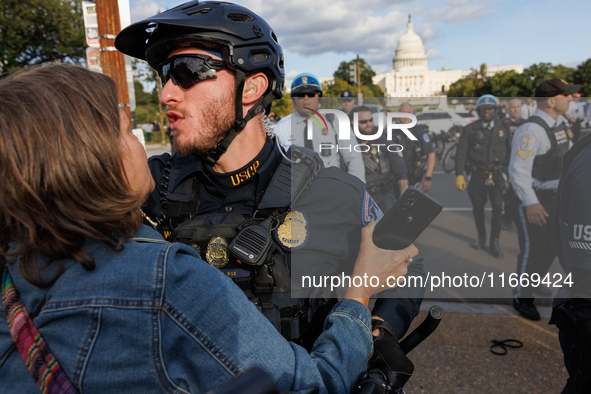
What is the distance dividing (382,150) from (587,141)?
2339 mm

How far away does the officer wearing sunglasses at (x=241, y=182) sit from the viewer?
5.41ft

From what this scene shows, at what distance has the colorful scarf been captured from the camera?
870 millimetres

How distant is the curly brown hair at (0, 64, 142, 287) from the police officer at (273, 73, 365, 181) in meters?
1.05

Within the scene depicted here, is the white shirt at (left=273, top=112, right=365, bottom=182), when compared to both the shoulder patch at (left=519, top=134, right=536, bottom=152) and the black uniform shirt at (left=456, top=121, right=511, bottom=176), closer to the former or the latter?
the shoulder patch at (left=519, top=134, right=536, bottom=152)

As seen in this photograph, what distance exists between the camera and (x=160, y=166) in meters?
2.17

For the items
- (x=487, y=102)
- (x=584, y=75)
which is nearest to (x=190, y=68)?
(x=487, y=102)

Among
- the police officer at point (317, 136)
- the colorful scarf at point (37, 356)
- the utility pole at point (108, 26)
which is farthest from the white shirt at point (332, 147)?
the utility pole at point (108, 26)

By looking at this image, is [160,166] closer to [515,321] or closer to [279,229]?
[279,229]

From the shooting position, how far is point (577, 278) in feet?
6.77

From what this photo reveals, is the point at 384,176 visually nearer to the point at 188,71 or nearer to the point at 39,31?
the point at 188,71

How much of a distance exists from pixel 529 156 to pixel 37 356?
4.29m

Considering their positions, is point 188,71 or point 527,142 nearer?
point 188,71

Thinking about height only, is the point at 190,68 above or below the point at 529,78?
below

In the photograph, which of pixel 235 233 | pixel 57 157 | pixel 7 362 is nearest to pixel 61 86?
→ pixel 57 157
